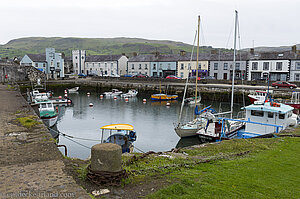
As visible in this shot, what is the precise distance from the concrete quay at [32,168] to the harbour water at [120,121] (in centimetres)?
487

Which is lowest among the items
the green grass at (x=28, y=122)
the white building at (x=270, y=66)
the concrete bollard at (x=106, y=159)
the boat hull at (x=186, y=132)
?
the boat hull at (x=186, y=132)

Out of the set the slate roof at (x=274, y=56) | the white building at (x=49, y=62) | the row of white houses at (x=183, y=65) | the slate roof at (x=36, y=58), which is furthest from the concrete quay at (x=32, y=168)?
the slate roof at (x=36, y=58)

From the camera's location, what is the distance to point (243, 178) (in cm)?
698

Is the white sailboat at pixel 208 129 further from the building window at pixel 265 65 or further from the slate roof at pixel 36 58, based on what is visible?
the slate roof at pixel 36 58

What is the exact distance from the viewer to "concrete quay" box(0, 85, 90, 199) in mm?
5640

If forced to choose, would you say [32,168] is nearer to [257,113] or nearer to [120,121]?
[257,113]

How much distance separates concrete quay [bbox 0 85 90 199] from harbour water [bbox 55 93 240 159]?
487cm

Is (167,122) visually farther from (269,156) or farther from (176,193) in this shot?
(176,193)

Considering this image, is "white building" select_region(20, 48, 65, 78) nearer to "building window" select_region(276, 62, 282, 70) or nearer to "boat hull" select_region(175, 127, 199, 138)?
"building window" select_region(276, 62, 282, 70)

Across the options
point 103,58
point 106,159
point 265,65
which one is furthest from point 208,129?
point 103,58

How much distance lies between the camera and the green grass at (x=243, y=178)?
6.00 metres

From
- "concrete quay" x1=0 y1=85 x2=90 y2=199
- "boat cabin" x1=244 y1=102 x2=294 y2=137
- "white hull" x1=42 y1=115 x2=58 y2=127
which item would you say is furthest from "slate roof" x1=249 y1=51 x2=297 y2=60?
"concrete quay" x1=0 y1=85 x2=90 y2=199

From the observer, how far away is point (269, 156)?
9250mm

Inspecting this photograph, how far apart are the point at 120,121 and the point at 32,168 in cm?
2211
